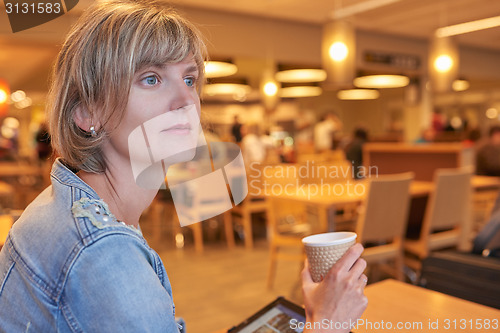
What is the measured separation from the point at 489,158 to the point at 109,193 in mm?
4873

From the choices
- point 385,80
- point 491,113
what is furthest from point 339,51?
point 491,113

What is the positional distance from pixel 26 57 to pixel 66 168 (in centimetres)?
750

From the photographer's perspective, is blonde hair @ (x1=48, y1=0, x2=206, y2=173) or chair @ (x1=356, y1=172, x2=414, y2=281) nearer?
blonde hair @ (x1=48, y1=0, x2=206, y2=173)

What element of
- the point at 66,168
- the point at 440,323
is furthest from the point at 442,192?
the point at 66,168

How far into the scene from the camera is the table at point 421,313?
2.87 feet

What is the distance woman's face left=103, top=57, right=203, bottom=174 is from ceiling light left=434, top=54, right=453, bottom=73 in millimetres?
3888

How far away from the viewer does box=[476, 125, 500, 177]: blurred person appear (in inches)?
183

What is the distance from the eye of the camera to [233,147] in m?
1.13

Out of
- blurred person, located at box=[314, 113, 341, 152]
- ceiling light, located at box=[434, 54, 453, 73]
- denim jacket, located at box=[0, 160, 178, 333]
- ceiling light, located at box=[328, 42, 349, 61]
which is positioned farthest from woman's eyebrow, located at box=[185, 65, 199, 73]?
blurred person, located at box=[314, 113, 341, 152]

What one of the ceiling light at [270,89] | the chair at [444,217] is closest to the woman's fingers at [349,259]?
the chair at [444,217]

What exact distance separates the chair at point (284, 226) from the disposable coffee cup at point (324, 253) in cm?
221

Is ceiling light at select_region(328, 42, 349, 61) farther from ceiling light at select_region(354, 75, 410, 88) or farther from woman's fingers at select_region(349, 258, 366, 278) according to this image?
ceiling light at select_region(354, 75, 410, 88)

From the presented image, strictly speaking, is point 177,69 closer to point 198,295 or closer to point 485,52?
point 198,295

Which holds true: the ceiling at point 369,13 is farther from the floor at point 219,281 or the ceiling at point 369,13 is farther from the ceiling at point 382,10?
the floor at point 219,281
